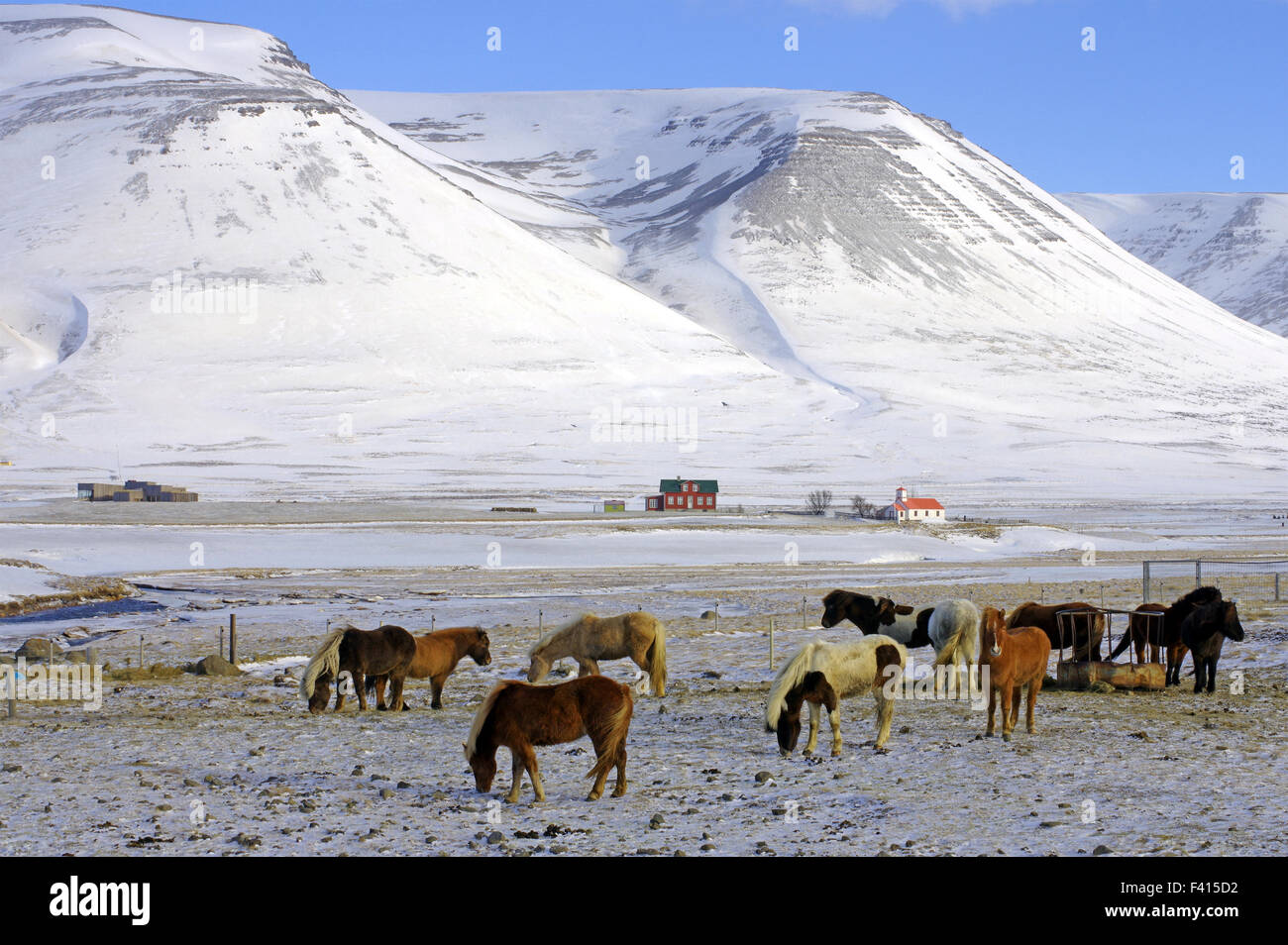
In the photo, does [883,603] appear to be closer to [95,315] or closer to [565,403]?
[565,403]

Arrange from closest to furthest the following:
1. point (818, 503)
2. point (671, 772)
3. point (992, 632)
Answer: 1. point (671, 772)
2. point (992, 632)
3. point (818, 503)

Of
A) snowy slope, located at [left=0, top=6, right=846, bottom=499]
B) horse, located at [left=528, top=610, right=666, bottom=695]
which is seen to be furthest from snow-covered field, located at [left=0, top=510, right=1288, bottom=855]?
snowy slope, located at [left=0, top=6, right=846, bottom=499]

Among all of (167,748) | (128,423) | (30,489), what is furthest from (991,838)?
(128,423)

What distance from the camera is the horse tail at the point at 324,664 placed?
16.6 metres

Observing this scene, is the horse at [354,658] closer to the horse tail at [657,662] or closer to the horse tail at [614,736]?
the horse tail at [657,662]

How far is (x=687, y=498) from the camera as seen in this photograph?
295 ft

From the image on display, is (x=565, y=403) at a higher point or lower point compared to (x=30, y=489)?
higher

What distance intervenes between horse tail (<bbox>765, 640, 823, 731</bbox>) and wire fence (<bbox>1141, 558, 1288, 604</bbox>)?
1821cm

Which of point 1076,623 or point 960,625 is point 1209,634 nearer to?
point 1076,623

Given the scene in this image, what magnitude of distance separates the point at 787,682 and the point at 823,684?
15.4 inches

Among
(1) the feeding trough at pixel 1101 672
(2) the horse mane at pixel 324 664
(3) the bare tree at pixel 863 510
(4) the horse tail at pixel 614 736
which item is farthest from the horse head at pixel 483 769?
(3) the bare tree at pixel 863 510

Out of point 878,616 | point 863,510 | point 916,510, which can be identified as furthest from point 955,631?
point 863,510
